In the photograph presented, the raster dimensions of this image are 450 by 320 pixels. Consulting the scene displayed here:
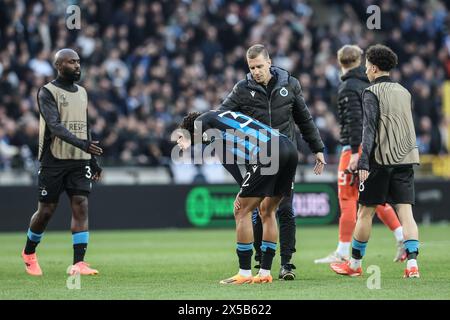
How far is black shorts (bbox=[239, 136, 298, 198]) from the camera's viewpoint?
32.5ft

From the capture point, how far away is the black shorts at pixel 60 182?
1159cm

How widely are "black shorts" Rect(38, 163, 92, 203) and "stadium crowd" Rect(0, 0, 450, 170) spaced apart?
9.35 metres

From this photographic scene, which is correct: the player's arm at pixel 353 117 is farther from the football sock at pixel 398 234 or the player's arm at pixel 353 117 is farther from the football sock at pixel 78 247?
the football sock at pixel 78 247

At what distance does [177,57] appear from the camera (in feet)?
84.1

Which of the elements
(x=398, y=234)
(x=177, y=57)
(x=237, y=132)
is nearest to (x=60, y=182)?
Answer: (x=237, y=132)

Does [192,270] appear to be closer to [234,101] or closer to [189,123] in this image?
[234,101]

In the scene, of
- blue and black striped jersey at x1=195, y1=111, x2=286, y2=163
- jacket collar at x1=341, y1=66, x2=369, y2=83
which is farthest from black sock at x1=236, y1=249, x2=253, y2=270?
jacket collar at x1=341, y1=66, x2=369, y2=83

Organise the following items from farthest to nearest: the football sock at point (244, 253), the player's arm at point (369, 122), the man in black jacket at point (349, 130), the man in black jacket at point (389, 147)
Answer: the man in black jacket at point (349, 130) < the man in black jacket at point (389, 147) < the player's arm at point (369, 122) < the football sock at point (244, 253)

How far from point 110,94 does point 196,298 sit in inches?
599

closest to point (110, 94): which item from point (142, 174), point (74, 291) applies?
point (142, 174)

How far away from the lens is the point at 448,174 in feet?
80.8

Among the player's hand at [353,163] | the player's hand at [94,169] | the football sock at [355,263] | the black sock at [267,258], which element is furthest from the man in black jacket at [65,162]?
the player's hand at [353,163]

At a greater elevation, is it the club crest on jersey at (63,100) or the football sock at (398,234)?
the club crest on jersey at (63,100)
